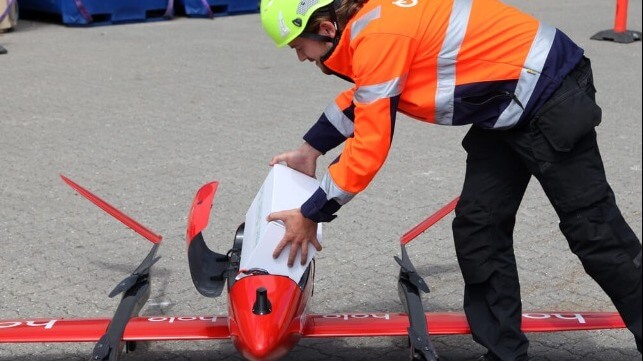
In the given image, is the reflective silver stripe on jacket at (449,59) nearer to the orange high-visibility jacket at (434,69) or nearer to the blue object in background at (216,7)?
the orange high-visibility jacket at (434,69)

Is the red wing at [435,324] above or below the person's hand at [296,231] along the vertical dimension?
below

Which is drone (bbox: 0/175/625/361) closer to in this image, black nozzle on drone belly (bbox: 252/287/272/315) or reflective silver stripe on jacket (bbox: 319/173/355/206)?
black nozzle on drone belly (bbox: 252/287/272/315)

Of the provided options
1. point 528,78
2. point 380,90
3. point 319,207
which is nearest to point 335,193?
point 319,207

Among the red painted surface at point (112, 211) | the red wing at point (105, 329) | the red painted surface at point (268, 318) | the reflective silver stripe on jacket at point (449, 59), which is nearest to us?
Result: the reflective silver stripe on jacket at point (449, 59)

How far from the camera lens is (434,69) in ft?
10.6

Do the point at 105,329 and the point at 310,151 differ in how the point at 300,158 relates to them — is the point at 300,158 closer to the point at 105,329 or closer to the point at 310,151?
the point at 310,151

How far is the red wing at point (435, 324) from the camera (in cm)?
362

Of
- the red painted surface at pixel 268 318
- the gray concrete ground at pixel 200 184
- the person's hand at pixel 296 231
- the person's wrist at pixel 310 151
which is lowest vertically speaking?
the gray concrete ground at pixel 200 184

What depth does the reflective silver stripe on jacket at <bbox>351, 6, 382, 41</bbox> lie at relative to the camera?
10.3 ft

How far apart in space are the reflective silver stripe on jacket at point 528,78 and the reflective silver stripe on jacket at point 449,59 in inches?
7.6

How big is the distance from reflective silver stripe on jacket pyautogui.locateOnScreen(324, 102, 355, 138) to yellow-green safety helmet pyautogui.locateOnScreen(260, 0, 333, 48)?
544 millimetres

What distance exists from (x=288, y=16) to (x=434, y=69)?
52 centimetres

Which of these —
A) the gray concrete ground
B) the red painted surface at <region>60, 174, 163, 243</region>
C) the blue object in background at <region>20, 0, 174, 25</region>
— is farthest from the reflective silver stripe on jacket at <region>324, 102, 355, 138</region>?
the blue object in background at <region>20, 0, 174, 25</region>

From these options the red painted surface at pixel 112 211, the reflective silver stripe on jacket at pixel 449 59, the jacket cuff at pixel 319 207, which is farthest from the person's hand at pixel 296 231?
the red painted surface at pixel 112 211
